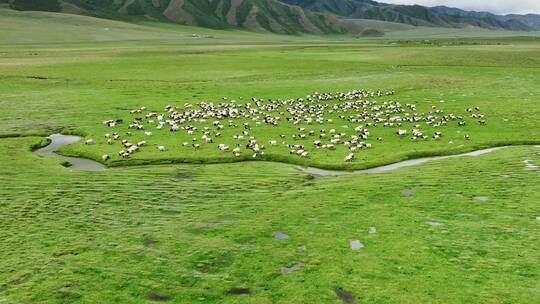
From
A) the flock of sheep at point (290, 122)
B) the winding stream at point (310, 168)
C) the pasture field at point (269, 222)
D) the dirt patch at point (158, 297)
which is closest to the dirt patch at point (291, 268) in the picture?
the pasture field at point (269, 222)

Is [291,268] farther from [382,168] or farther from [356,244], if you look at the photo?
[382,168]

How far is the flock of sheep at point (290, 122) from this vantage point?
118 ft

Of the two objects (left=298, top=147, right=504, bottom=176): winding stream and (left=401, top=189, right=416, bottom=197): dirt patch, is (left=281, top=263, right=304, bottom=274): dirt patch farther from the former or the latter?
(left=298, top=147, right=504, bottom=176): winding stream

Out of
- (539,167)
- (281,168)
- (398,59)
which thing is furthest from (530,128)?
(398,59)

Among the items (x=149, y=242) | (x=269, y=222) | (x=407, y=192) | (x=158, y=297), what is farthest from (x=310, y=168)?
(x=158, y=297)

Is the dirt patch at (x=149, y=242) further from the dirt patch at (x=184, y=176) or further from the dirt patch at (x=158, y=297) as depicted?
the dirt patch at (x=184, y=176)

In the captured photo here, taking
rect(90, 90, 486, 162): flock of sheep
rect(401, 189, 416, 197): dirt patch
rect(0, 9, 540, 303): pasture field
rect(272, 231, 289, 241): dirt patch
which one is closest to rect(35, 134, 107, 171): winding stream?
rect(0, 9, 540, 303): pasture field

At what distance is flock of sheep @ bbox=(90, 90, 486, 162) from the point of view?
3584cm

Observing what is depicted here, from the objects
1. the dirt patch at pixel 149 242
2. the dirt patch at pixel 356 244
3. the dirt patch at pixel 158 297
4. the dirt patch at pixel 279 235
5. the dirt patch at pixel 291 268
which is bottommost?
the dirt patch at pixel 149 242

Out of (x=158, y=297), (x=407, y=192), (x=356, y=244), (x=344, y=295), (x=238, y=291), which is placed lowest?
(x=158, y=297)

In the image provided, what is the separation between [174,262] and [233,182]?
9937 millimetres

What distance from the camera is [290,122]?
4388cm

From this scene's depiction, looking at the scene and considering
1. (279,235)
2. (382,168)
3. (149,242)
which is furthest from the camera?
(382,168)

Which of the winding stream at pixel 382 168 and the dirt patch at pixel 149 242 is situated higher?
the winding stream at pixel 382 168
